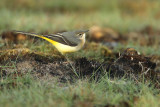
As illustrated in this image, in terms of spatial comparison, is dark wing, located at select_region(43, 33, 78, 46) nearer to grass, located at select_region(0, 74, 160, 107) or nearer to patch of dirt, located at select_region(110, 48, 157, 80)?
patch of dirt, located at select_region(110, 48, 157, 80)

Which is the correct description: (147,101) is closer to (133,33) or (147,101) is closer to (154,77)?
(154,77)

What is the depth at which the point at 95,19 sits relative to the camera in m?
10.8

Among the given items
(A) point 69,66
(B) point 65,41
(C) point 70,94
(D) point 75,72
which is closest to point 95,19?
(B) point 65,41

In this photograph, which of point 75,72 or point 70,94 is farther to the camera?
point 75,72

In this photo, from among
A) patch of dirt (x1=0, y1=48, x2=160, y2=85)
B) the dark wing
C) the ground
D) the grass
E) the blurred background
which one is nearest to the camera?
the grass

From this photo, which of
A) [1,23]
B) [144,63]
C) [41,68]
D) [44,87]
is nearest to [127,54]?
[144,63]

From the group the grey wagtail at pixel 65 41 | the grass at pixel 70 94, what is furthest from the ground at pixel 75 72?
the grey wagtail at pixel 65 41

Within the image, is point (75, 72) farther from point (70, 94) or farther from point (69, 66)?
point (70, 94)

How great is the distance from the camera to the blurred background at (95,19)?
8086mm

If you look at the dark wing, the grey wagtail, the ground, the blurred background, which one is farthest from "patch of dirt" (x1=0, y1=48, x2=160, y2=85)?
the blurred background

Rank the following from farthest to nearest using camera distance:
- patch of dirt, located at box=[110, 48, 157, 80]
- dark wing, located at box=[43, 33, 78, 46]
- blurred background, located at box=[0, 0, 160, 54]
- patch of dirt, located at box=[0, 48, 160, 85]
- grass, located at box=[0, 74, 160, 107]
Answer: blurred background, located at box=[0, 0, 160, 54] < dark wing, located at box=[43, 33, 78, 46] < patch of dirt, located at box=[110, 48, 157, 80] < patch of dirt, located at box=[0, 48, 160, 85] < grass, located at box=[0, 74, 160, 107]

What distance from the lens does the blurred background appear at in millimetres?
8086

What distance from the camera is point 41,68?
4.87m

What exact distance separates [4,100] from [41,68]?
155 centimetres
